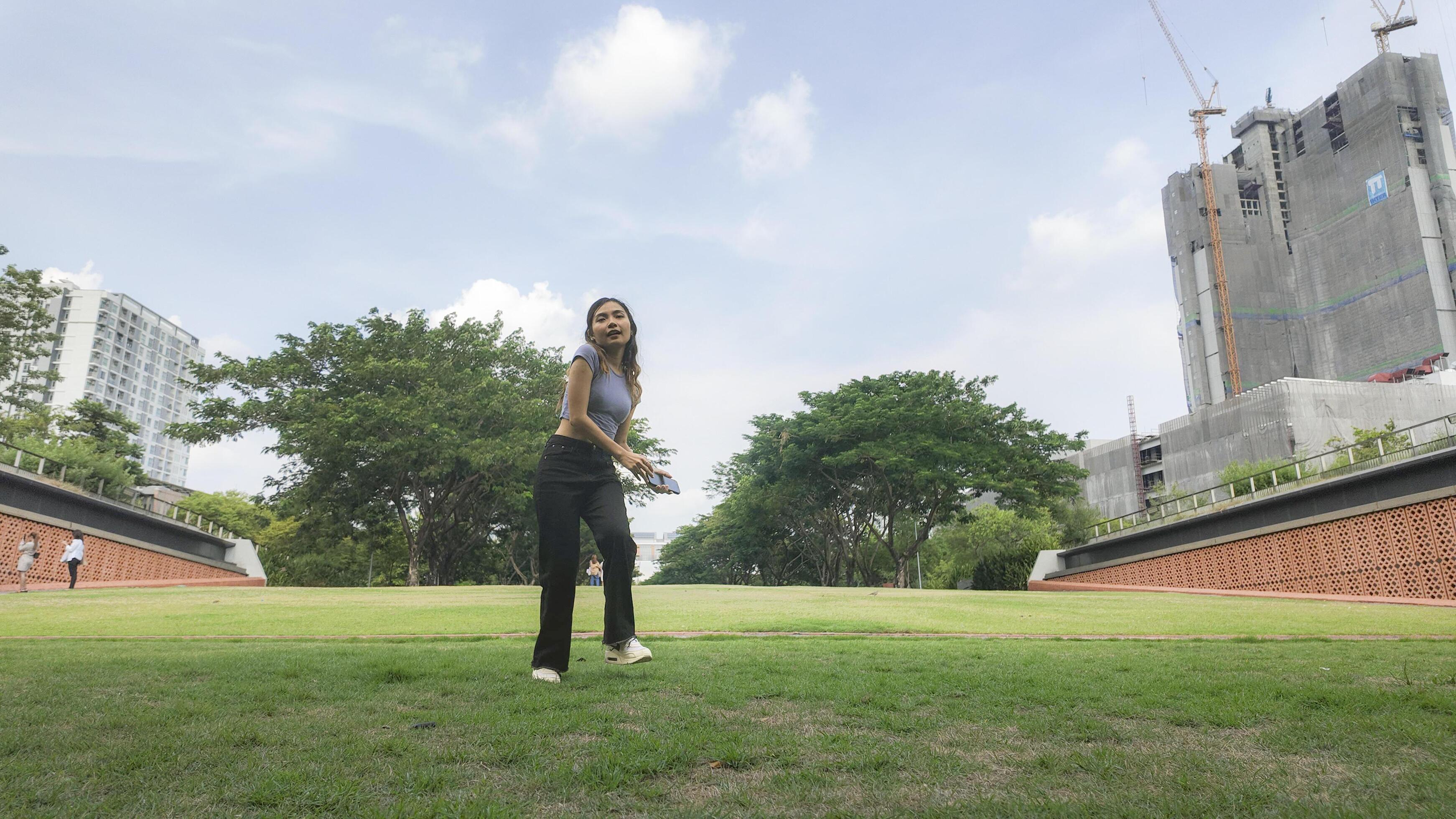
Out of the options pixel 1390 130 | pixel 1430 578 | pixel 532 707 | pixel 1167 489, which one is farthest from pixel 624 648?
pixel 1390 130

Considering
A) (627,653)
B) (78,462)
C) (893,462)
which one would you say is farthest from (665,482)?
(78,462)

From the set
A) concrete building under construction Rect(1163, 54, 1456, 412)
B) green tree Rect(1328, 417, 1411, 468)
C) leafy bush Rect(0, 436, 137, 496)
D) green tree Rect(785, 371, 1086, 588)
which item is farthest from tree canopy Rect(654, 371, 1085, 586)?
concrete building under construction Rect(1163, 54, 1456, 412)

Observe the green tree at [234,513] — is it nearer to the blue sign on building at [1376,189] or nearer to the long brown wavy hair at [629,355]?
the long brown wavy hair at [629,355]

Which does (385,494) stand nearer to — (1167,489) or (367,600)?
(367,600)

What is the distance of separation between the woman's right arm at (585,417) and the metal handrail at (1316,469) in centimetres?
2292

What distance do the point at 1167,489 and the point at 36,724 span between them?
7618cm

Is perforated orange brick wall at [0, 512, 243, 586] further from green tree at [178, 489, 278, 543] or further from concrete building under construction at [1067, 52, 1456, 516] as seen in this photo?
concrete building under construction at [1067, 52, 1456, 516]

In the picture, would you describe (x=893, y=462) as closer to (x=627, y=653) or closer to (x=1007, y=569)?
(x=1007, y=569)

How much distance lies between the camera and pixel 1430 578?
20766 mm

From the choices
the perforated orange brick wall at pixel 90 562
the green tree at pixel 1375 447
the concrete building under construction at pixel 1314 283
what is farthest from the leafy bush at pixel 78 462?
the concrete building under construction at pixel 1314 283

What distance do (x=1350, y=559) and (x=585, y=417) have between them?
1014 inches

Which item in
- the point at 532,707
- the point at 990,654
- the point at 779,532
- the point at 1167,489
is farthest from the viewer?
the point at 1167,489

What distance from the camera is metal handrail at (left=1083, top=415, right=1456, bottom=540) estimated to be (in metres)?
21.3

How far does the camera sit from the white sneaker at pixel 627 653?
210 inches
